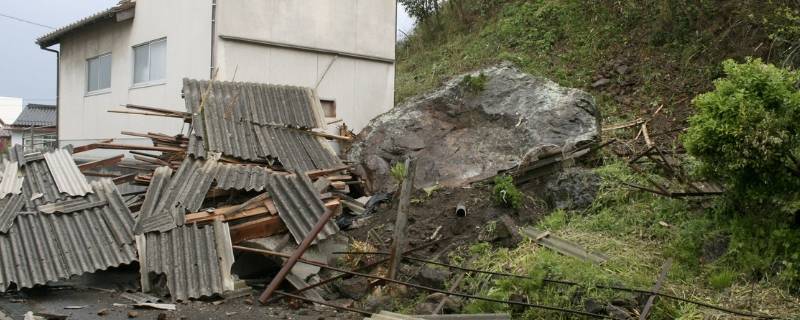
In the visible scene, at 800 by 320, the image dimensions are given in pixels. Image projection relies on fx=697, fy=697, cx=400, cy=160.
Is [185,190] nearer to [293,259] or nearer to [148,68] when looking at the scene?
[293,259]

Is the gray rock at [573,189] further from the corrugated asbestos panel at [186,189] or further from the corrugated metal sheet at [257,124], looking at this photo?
the corrugated asbestos panel at [186,189]

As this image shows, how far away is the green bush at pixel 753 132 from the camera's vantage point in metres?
6.20

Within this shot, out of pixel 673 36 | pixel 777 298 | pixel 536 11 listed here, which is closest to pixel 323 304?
pixel 777 298

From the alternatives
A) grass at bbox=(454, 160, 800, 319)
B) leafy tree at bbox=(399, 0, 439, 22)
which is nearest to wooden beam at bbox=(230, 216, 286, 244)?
grass at bbox=(454, 160, 800, 319)

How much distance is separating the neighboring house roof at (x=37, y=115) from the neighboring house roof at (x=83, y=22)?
1942 cm

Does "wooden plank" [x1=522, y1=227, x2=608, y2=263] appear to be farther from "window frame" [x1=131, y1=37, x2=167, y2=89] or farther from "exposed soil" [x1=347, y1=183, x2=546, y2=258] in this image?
"window frame" [x1=131, y1=37, x2=167, y2=89]

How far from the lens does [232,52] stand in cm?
1282

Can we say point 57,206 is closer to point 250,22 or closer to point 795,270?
point 250,22

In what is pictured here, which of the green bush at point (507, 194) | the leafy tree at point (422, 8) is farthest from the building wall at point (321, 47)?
the leafy tree at point (422, 8)

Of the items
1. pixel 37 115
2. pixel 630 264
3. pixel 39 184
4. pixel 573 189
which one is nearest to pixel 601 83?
pixel 573 189

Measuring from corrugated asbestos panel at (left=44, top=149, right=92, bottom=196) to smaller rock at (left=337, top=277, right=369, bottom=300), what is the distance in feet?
11.5

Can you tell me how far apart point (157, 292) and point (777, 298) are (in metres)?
6.38

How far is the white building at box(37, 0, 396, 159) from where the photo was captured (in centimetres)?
1291

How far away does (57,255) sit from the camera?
26.1ft
